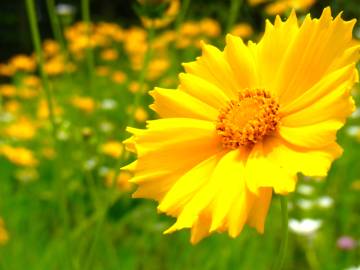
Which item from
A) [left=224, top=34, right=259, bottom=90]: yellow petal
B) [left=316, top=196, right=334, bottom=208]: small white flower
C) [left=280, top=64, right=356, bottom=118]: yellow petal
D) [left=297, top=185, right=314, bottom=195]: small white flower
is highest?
[left=297, top=185, right=314, bottom=195]: small white flower

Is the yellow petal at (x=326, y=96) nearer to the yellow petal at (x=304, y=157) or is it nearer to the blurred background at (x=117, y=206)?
the yellow petal at (x=304, y=157)

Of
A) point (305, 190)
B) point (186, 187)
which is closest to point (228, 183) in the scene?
point (186, 187)

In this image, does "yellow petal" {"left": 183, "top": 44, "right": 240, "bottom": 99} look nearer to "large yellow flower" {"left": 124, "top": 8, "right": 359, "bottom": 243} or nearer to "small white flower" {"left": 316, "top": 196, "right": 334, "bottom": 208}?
"large yellow flower" {"left": 124, "top": 8, "right": 359, "bottom": 243}

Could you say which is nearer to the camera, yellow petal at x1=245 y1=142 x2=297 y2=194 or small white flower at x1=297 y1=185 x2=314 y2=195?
yellow petal at x1=245 y1=142 x2=297 y2=194

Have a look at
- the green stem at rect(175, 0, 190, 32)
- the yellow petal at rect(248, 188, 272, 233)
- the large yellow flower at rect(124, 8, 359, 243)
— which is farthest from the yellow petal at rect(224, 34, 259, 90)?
the green stem at rect(175, 0, 190, 32)

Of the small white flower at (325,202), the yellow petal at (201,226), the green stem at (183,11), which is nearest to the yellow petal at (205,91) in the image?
the yellow petal at (201,226)

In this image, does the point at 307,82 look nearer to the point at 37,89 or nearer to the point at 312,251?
the point at 312,251

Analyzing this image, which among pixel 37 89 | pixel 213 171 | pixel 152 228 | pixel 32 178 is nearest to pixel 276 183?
pixel 213 171

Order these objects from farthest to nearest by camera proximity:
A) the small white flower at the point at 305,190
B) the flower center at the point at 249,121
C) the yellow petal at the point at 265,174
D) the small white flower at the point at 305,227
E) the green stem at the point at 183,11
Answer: the small white flower at the point at 305,190 < the small white flower at the point at 305,227 < the green stem at the point at 183,11 < the flower center at the point at 249,121 < the yellow petal at the point at 265,174
